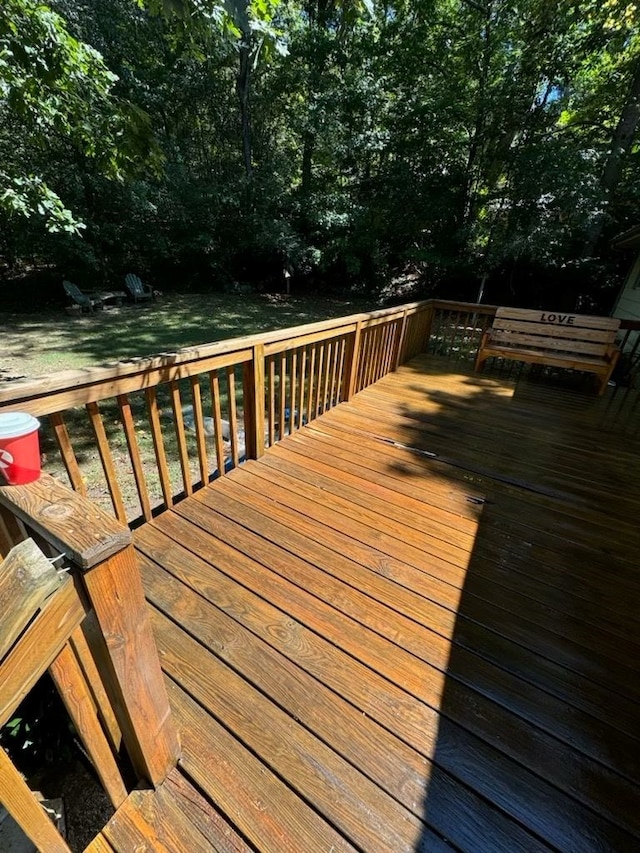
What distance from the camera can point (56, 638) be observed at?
75 centimetres

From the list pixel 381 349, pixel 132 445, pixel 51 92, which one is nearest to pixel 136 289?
pixel 51 92

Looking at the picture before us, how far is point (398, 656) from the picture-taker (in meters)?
1.53

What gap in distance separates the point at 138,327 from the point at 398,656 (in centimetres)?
802

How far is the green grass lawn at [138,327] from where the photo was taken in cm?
586

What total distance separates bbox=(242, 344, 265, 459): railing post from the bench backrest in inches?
148

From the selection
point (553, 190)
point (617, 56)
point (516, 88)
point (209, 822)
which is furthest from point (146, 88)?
point (209, 822)

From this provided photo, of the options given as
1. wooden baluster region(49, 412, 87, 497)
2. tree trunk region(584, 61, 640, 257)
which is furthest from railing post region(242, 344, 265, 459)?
tree trunk region(584, 61, 640, 257)

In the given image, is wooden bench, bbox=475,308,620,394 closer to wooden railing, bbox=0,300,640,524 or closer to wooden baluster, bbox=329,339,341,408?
wooden railing, bbox=0,300,640,524

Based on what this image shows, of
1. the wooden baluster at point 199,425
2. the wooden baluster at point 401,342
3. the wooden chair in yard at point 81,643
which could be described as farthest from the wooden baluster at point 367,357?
the wooden chair in yard at point 81,643

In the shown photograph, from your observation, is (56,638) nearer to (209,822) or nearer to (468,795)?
(209,822)

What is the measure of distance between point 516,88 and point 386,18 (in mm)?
5085

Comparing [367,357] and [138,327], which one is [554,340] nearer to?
[367,357]

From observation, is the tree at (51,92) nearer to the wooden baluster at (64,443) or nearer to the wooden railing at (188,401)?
the wooden railing at (188,401)

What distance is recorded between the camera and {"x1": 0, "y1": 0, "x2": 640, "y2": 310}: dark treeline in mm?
8602
